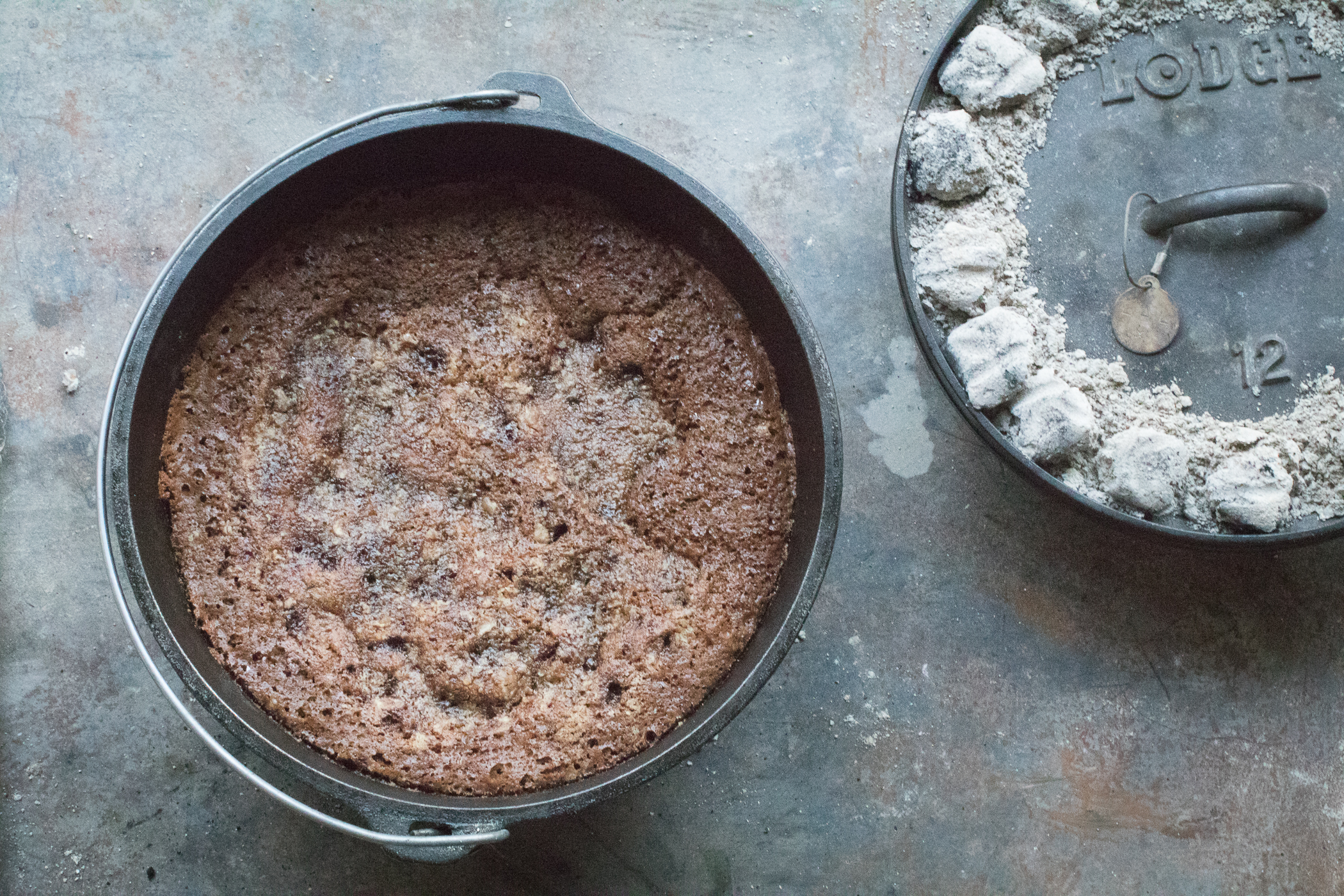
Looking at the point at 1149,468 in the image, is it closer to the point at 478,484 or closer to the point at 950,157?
the point at 950,157

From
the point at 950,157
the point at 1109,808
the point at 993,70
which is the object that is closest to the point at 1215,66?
the point at 993,70

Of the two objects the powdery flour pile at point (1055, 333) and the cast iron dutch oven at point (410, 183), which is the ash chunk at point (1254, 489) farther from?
the cast iron dutch oven at point (410, 183)

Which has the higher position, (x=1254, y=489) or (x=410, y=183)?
(x=410, y=183)

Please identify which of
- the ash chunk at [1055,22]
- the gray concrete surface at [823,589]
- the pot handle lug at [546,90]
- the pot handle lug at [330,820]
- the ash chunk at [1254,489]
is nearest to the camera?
the pot handle lug at [330,820]

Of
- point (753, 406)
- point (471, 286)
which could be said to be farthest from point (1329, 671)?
point (471, 286)

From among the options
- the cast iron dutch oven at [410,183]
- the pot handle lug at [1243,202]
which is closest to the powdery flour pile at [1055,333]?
the pot handle lug at [1243,202]

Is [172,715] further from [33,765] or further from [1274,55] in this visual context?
[1274,55]

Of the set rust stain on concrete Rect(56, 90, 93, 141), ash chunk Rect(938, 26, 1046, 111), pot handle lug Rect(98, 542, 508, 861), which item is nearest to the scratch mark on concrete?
ash chunk Rect(938, 26, 1046, 111)

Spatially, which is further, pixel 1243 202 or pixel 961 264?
pixel 961 264
